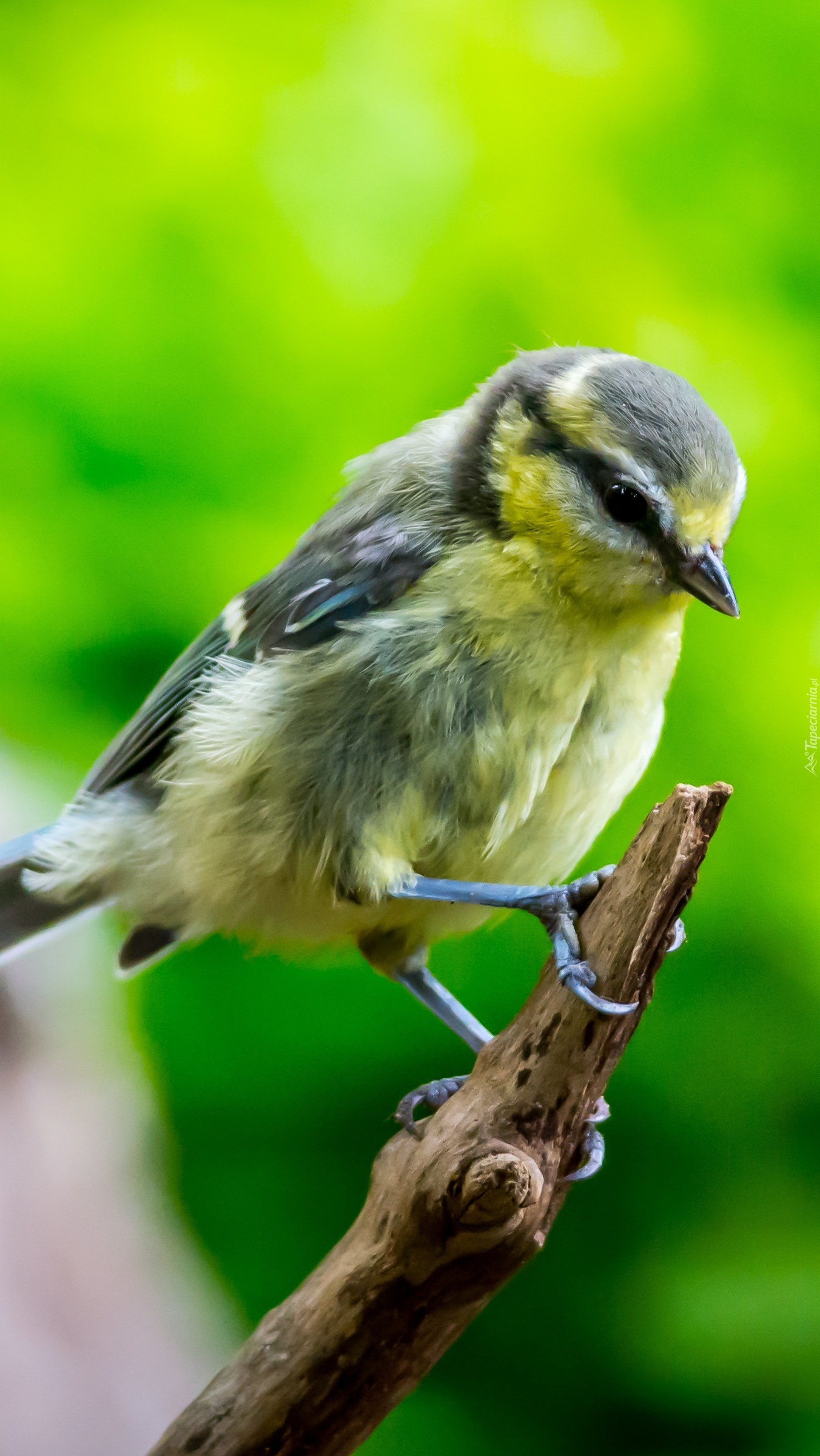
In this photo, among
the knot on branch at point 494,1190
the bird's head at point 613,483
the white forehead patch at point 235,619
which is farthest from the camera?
the white forehead patch at point 235,619

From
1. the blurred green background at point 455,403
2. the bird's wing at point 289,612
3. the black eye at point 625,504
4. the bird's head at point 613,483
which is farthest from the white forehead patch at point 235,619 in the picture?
the black eye at point 625,504

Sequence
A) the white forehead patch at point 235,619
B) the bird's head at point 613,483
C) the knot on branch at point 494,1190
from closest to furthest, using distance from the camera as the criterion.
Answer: the knot on branch at point 494,1190 < the bird's head at point 613,483 < the white forehead patch at point 235,619

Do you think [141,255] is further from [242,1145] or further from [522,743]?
[242,1145]

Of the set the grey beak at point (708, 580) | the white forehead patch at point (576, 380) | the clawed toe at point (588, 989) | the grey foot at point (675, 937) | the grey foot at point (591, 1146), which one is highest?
the white forehead patch at point (576, 380)

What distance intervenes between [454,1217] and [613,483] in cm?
49

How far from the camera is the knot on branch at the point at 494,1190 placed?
70cm

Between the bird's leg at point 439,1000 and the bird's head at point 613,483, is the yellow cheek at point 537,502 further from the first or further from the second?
the bird's leg at point 439,1000

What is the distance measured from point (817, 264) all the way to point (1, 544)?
804 mm

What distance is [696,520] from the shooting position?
81 cm

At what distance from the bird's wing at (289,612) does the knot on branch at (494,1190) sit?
1.30ft

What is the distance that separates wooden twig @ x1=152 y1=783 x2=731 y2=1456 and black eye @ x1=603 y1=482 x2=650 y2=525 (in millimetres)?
211

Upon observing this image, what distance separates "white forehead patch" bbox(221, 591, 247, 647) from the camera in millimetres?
1007

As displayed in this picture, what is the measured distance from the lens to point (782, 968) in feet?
3.72

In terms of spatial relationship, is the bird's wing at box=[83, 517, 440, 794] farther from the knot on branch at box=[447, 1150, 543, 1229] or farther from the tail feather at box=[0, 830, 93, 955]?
the knot on branch at box=[447, 1150, 543, 1229]
